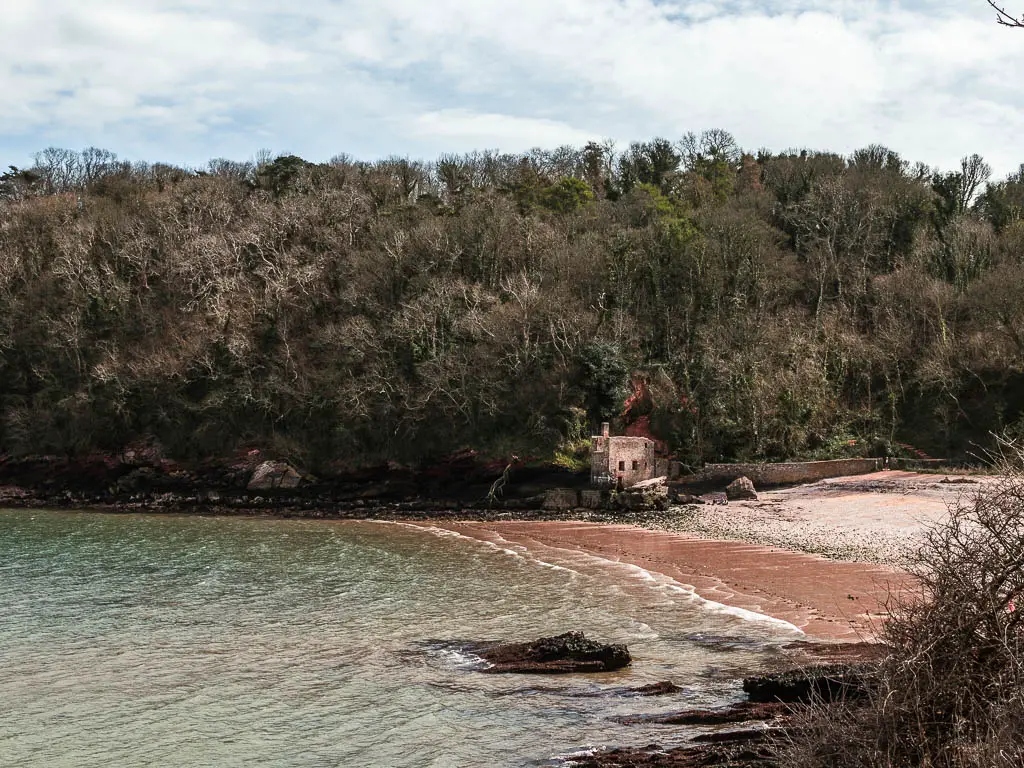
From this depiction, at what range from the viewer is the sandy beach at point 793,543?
71.9ft

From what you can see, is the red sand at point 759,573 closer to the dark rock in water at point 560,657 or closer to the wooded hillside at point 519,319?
the dark rock in water at point 560,657

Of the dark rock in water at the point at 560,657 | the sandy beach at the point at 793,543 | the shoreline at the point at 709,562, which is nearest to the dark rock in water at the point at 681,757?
the shoreline at the point at 709,562

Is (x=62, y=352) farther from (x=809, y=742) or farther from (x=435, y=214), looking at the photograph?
(x=809, y=742)

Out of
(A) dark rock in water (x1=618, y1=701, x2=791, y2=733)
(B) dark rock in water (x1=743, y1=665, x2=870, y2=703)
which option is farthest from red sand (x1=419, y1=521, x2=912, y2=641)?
(A) dark rock in water (x1=618, y1=701, x2=791, y2=733)

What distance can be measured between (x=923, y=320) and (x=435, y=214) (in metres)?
33.8

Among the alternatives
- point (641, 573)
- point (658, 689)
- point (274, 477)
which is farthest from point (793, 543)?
point (274, 477)

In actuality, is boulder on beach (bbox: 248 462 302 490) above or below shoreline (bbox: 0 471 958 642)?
above

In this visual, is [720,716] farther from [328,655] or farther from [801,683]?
[328,655]

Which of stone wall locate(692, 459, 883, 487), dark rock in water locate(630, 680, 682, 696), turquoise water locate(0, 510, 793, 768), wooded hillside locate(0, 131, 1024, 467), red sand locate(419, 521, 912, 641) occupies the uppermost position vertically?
A: wooded hillside locate(0, 131, 1024, 467)

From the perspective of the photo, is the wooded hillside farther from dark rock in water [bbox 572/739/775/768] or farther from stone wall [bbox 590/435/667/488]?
dark rock in water [bbox 572/739/775/768]

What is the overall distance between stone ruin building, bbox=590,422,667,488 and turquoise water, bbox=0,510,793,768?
1263cm

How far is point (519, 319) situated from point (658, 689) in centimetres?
3773

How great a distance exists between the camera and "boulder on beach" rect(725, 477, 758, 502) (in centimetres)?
4094

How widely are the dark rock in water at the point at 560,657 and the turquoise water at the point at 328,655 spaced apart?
37cm
